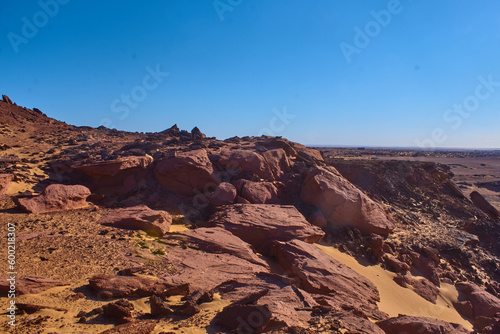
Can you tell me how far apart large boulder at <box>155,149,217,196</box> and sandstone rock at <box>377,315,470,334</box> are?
7.26 metres

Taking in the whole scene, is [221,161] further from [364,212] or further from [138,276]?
[138,276]

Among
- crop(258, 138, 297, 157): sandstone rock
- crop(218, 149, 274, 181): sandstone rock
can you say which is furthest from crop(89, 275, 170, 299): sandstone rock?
crop(258, 138, 297, 157): sandstone rock

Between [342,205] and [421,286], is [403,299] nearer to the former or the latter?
[421,286]

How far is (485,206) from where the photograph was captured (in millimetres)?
17203

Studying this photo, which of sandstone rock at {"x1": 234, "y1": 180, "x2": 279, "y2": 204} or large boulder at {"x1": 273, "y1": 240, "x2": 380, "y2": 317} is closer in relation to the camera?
large boulder at {"x1": 273, "y1": 240, "x2": 380, "y2": 317}

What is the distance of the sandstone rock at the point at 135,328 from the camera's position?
3.69m

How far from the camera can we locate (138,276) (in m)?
5.33

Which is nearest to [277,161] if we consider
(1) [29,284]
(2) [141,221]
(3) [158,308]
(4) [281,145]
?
(4) [281,145]

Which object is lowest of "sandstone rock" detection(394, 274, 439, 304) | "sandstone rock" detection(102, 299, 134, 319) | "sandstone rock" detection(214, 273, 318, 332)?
"sandstone rock" detection(394, 274, 439, 304)

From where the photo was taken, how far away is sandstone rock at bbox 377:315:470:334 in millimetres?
5000

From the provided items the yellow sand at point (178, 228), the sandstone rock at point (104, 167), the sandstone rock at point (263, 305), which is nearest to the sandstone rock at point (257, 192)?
the yellow sand at point (178, 228)

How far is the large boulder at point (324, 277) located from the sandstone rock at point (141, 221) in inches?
124

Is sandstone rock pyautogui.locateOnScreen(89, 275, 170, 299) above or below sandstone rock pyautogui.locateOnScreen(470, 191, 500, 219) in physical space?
above

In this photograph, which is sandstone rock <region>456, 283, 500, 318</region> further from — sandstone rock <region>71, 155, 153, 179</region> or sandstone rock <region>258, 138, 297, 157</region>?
sandstone rock <region>71, 155, 153, 179</region>
